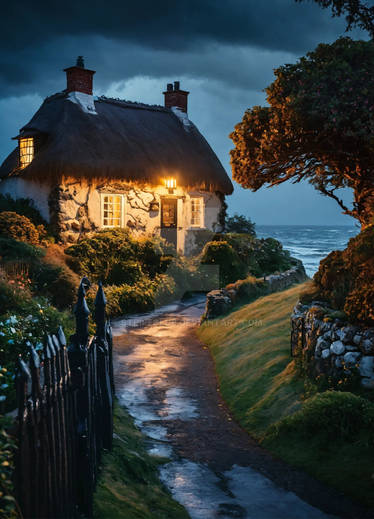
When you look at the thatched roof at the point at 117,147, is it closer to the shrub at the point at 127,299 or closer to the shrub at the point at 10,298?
the shrub at the point at 127,299

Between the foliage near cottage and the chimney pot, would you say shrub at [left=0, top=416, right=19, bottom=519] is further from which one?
the chimney pot

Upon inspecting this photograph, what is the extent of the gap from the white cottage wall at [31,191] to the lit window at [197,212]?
703cm

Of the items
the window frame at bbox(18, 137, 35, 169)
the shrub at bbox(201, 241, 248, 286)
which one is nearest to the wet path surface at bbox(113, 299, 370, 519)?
the shrub at bbox(201, 241, 248, 286)

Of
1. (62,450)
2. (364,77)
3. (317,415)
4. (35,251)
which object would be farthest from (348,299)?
(35,251)

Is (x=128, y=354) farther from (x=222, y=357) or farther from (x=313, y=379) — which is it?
(x=313, y=379)

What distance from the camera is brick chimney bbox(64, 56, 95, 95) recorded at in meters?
20.0

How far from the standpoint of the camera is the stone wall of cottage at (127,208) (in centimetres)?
1833

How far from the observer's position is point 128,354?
412 inches

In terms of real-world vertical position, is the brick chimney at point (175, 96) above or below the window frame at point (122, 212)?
above

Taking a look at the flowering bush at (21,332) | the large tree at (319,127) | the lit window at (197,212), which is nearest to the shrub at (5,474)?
the flowering bush at (21,332)

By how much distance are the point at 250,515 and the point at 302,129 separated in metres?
7.17

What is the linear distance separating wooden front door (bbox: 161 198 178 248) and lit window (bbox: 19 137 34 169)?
568cm

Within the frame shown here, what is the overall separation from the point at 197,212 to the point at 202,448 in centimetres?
1764

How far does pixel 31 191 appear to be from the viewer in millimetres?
19500
